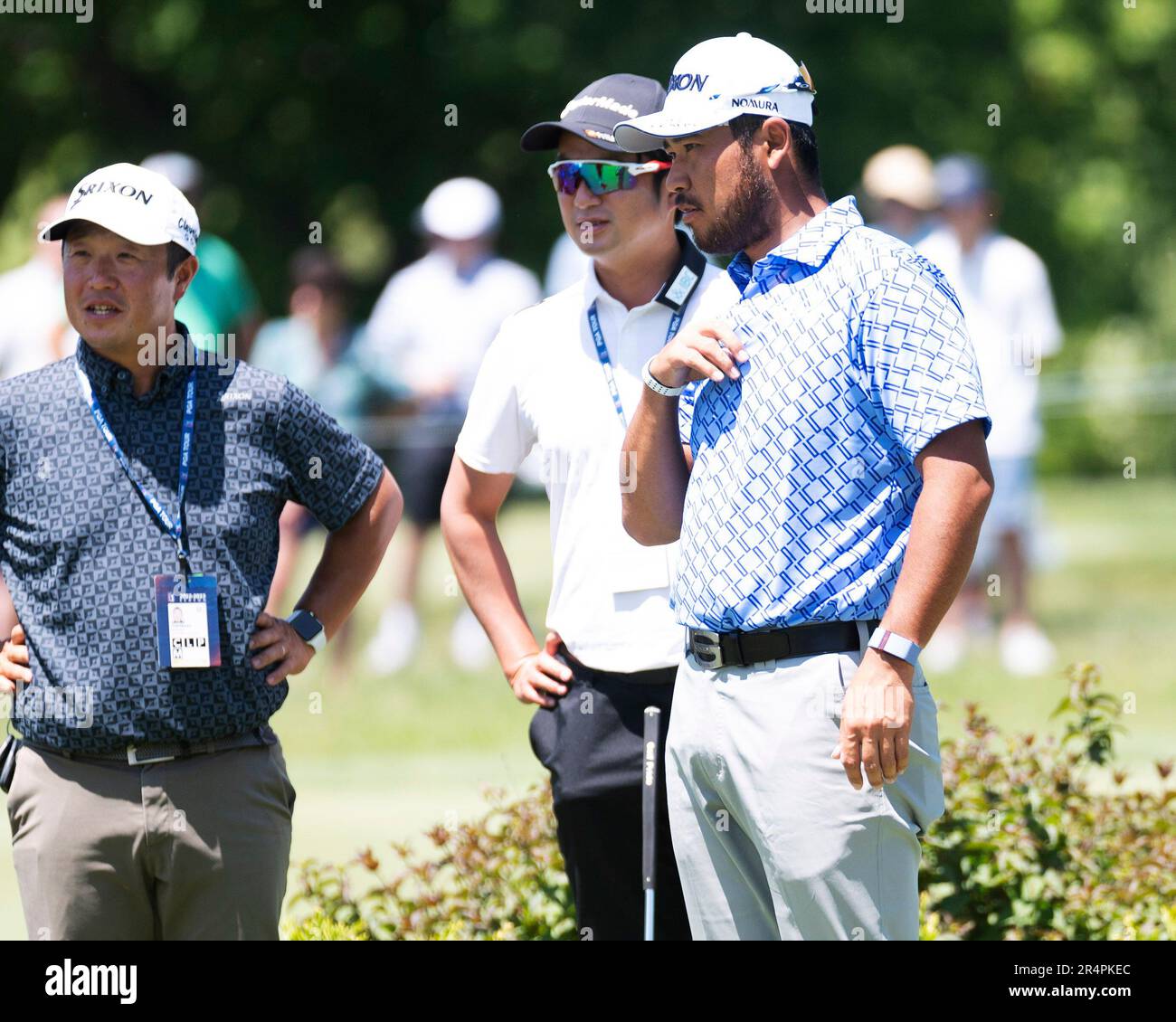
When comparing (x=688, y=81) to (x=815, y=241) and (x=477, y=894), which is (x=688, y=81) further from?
(x=477, y=894)

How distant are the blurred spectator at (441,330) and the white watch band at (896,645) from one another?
26.2 feet

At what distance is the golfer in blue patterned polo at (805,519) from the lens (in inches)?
146

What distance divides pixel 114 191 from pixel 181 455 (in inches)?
23.9

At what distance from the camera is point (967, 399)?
3.70 metres

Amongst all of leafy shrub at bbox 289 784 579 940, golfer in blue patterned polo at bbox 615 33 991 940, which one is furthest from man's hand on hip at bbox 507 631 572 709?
leafy shrub at bbox 289 784 579 940

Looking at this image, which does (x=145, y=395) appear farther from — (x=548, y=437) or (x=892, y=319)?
(x=892, y=319)

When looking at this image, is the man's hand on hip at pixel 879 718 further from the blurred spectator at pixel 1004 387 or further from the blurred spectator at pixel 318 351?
the blurred spectator at pixel 318 351

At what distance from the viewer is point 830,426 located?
150 inches

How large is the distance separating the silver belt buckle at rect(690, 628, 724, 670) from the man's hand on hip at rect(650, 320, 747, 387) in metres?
0.53

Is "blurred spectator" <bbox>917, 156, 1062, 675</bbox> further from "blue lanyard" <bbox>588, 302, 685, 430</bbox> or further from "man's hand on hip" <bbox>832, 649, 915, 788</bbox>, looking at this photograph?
"man's hand on hip" <bbox>832, 649, 915, 788</bbox>

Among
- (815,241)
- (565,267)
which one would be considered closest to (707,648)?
(815,241)

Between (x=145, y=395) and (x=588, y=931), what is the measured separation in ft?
5.69

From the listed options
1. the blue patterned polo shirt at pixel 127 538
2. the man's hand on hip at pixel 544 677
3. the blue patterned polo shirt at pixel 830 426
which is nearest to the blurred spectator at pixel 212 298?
→ the man's hand on hip at pixel 544 677

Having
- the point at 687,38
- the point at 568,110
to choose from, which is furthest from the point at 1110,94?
the point at 568,110
